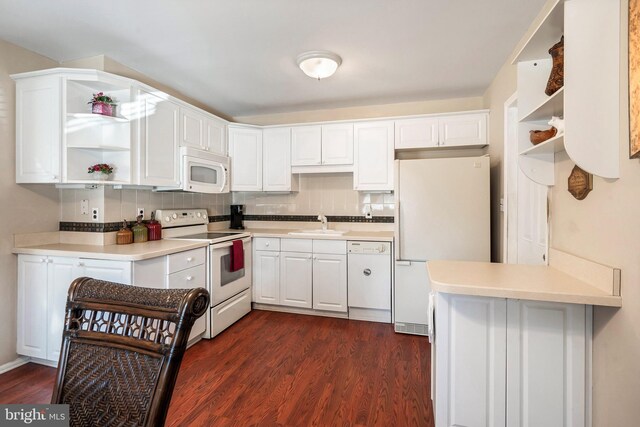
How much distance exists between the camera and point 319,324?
3.08 meters

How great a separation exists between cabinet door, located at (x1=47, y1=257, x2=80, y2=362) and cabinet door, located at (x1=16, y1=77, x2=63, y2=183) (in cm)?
61

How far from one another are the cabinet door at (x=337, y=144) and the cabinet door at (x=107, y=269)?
7.29 ft

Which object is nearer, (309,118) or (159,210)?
(159,210)

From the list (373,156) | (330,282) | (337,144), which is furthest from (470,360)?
(337,144)

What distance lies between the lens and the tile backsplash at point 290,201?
9.10 feet

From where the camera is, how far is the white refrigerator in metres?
2.68

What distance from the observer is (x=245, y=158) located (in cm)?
363

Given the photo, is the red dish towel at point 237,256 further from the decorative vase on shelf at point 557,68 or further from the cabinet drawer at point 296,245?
the decorative vase on shelf at point 557,68

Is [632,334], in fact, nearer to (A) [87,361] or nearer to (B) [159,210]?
(A) [87,361]

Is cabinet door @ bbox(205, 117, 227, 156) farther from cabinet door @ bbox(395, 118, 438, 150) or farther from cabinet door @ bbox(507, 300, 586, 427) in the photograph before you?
cabinet door @ bbox(507, 300, 586, 427)

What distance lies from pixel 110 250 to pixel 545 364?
8.80 ft

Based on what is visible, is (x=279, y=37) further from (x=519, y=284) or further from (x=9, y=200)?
(x=9, y=200)

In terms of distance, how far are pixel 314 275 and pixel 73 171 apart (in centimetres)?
226

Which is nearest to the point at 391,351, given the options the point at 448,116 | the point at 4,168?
the point at 448,116
